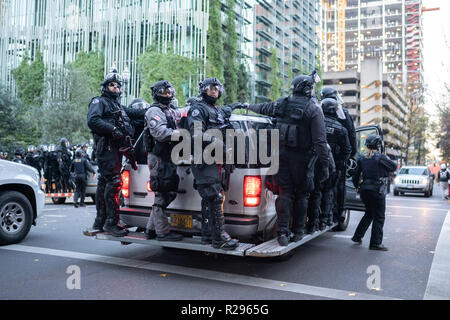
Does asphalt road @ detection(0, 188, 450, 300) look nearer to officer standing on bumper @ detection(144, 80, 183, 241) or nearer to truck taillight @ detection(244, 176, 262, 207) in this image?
officer standing on bumper @ detection(144, 80, 183, 241)

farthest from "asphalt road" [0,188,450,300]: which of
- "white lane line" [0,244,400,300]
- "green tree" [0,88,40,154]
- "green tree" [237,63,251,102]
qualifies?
"green tree" [237,63,251,102]

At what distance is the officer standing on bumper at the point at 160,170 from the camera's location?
16.4 ft

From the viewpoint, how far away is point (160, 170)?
16.6 ft

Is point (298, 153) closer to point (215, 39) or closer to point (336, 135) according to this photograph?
point (336, 135)

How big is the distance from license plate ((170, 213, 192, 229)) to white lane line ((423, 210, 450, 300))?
2.77 metres

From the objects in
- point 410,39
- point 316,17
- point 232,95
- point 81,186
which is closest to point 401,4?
point 410,39

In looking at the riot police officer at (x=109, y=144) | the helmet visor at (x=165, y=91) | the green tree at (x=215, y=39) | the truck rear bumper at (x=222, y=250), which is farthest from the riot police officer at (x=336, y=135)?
the green tree at (x=215, y=39)

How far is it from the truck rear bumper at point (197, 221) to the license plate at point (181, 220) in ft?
0.10

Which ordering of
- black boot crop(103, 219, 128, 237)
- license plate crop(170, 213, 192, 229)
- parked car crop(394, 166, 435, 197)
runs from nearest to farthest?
license plate crop(170, 213, 192, 229) → black boot crop(103, 219, 128, 237) → parked car crop(394, 166, 435, 197)

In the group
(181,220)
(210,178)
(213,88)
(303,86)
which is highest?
(303,86)

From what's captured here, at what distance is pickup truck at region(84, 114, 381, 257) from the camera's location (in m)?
4.82

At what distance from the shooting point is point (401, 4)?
154 m

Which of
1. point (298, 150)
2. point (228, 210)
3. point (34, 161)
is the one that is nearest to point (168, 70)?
point (34, 161)

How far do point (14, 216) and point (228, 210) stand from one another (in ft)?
13.0
